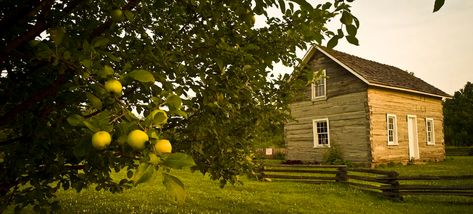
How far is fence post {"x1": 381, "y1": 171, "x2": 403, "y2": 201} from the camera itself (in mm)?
11180

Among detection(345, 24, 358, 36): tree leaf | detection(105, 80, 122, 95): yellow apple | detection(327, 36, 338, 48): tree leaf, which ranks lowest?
detection(105, 80, 122, 95): yellow apple

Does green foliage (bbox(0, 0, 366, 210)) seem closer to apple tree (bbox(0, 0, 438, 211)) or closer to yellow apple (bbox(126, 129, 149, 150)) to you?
apple tree (bbox(0, 0, 438, 211))

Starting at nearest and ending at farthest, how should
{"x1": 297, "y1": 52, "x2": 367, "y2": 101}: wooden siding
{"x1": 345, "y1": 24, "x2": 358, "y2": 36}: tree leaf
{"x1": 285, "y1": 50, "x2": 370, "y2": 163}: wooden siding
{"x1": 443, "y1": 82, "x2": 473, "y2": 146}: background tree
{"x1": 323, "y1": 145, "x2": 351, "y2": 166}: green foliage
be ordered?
{"x1": 345, "y1": 24, "x2": 358, "y2": 36}: tree leaf < {"x1": 285, "y1": 50, "x2": 370, "y2": 163}: wooden siding < {"x1": 323, "y1": 145, "x2": 351, "y2": 166}: green foliage < {"x1": 297, "y1": 52, "x2": 367, "y2": 101}: wooden siding < {"x1": 443, "y1": 82, "x2": 473, "y2": 146}: background tree

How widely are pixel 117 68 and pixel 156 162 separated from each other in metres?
2.75

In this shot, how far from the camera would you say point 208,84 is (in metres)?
3.34

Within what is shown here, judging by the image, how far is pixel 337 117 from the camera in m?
21.2

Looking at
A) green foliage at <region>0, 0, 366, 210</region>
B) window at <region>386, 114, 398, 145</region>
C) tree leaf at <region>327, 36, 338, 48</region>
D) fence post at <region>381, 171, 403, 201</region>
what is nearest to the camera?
tree leaf at <region>327, 36, 338, 48</region>

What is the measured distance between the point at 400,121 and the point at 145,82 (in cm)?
2215

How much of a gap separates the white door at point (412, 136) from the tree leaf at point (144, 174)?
2372 centimetres

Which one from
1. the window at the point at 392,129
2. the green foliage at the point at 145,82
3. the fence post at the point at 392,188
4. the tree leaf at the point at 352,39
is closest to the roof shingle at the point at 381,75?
the window at the point at 392,129

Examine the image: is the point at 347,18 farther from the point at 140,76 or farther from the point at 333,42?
the point at 140,76

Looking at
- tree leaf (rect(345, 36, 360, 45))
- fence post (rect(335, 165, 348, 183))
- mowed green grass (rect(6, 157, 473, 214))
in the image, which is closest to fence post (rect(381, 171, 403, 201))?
mowed green grass (rect(6, 157, 473, 214))

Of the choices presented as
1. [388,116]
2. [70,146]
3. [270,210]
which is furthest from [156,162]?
[388,116]

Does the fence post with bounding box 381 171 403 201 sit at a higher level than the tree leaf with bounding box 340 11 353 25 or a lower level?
lower
